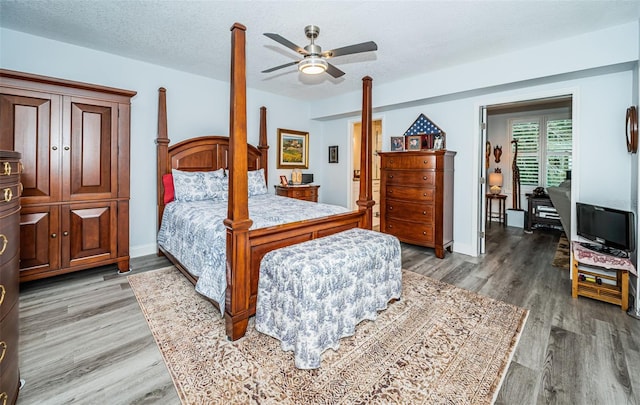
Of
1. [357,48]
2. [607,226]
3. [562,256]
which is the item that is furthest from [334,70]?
[562,256]

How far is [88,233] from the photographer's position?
3059 millimetres

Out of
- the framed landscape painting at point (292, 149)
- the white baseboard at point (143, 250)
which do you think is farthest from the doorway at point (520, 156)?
the white baseboard at point (143, 250)

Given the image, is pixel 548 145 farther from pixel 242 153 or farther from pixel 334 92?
pixel 242 153

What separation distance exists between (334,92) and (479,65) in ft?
7.66

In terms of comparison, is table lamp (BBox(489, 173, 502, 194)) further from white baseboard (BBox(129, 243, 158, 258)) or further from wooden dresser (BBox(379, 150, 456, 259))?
white baseboard (BBox(129, 243, 158, 258))

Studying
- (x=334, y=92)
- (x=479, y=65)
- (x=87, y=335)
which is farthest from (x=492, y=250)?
(x=87, y=335)

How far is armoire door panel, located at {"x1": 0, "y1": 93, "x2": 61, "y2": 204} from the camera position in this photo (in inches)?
102

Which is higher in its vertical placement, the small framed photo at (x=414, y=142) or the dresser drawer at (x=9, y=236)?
the small framed photo at (x=414, y=142)

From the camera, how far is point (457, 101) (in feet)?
13.8

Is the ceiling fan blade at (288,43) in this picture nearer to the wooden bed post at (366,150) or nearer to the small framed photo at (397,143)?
the wooden bed post at (366,150)

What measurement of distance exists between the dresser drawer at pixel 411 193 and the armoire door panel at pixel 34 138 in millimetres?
4037

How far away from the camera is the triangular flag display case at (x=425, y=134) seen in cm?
431

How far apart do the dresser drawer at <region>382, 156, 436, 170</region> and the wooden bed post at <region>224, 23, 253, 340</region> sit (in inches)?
110

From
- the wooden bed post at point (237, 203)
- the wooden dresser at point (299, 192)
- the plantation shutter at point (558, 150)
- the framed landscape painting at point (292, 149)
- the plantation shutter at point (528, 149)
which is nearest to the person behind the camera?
the wooden bed post at point (237, 203)
